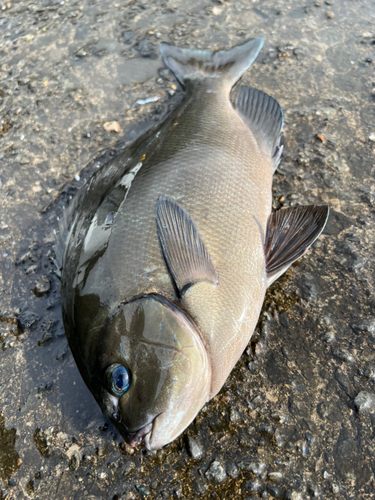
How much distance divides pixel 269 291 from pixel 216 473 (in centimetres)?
126

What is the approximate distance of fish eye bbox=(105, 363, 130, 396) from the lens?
184cm

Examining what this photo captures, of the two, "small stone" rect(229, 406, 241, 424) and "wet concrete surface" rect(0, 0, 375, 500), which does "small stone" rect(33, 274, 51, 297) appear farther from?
"small stone" rect(229, 406, 241, 424)

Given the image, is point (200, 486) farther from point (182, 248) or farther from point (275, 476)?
point (182, 248)

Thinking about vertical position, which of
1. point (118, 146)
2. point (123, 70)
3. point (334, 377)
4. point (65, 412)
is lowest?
point (334, 377)

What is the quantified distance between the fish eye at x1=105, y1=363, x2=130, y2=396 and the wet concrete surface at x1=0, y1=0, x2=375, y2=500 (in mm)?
623

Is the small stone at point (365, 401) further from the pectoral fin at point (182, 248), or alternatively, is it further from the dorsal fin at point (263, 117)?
the dorsal fin at point (263, 117)

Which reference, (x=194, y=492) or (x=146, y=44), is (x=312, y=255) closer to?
(x=194, y=492)

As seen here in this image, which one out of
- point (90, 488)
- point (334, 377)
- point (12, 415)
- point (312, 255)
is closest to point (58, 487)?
point (90, 488)

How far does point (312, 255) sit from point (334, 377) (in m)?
Answer: 0.93

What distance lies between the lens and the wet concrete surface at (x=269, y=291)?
2.16 metres

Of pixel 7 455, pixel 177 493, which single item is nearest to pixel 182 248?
pixel 177 493

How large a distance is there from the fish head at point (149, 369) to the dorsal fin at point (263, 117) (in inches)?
66.6

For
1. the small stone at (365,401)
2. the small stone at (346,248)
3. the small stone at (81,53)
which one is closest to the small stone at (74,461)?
the small stone at (365,401)

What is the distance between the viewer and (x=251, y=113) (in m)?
3.03
